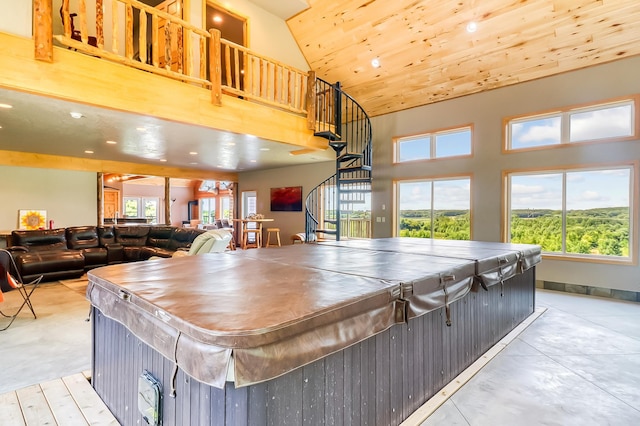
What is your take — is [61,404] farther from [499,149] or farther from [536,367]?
[499,149]

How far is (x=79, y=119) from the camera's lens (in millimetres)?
4797

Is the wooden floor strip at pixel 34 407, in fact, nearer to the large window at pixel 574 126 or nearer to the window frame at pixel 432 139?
the window frame at pixel 432 139

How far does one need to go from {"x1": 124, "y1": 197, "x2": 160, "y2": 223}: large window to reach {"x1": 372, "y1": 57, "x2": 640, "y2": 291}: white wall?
1229 cm

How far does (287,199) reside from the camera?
10.1 meters

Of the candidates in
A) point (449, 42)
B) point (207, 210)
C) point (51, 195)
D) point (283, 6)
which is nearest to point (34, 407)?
point (449, 42)

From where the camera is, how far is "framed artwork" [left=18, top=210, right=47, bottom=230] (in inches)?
314

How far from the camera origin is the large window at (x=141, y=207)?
15.6m

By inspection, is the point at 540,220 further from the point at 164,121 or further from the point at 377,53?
the point at 164,121

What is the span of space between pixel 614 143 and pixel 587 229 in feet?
4.59

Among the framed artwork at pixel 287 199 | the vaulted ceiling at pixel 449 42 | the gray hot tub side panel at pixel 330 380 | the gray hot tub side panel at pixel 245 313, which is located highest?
the vaulted ceiling at pixel 449 42

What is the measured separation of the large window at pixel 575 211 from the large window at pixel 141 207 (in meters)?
14.9

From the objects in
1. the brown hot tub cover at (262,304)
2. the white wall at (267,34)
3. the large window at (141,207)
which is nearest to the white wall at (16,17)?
the brown hot tub cover at (262,304)

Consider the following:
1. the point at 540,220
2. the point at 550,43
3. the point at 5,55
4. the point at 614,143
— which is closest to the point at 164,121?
the point at 5,55

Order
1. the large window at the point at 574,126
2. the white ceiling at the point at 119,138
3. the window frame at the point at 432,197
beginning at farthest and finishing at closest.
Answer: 1. the window frame at the point at 432,197
2. the large window at the point at 574,126
3. the white ceiling at the point at 119,138
